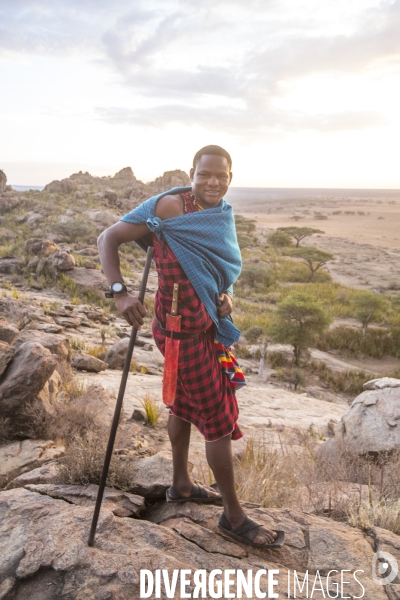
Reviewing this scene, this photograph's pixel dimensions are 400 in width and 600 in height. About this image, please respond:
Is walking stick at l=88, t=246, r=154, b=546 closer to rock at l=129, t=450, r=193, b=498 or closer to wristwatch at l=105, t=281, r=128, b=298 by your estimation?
wristwatch at l=105, t=281, r=128, b=298

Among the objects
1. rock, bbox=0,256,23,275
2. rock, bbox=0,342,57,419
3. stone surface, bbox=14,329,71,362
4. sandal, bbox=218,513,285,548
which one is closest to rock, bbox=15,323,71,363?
stone surface, bbox=14,329,71,362

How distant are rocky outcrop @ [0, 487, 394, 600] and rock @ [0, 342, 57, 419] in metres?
1.44

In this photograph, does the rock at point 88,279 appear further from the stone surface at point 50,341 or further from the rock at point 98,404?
the rock at point 98,404

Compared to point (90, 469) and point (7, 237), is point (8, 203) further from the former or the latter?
point (90, 469)

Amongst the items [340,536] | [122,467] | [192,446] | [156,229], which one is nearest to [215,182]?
[156,229]

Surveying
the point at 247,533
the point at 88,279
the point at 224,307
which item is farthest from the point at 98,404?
the point at 88,279

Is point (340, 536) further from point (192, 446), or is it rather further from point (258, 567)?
point (192, 446)

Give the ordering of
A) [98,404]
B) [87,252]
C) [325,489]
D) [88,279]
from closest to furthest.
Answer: [325,489] < [98,404] < [88,279] < [87,252]

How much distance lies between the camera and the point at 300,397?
8.02 meters

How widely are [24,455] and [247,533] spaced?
77.2 inches

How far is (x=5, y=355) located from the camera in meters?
3.84

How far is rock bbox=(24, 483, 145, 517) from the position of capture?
2.32 meters

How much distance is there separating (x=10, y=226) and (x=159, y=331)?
2613 centimetres

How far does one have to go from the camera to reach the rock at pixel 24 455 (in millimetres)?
3105
